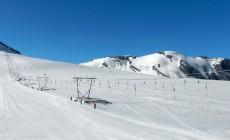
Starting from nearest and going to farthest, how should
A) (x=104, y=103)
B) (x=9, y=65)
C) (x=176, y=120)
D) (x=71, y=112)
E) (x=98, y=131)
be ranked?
(x=98, y=131)
(x=176, y=120)
(x=71, y=112)
(x=104, y=103)
(x=9, y=65)

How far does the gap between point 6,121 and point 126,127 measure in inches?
353

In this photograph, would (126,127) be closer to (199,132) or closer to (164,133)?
(164,133)

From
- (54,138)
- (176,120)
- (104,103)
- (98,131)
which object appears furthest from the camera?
(104,103)

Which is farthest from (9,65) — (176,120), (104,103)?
(176,120)

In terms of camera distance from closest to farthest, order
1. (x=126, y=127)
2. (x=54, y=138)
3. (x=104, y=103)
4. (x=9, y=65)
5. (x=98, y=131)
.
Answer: (x=54, y=138)
(x=98, y=131)
(x=126, y=127)
(x=104, y=103)
(x=9, y=65)

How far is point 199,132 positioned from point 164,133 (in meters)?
1.84

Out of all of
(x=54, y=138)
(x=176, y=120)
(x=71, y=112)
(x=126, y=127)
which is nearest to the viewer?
(x=54, y=138)

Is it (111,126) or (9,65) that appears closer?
(111,126)

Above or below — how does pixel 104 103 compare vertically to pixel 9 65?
below

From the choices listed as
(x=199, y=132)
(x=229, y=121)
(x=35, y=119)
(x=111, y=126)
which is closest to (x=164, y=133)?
(x=199, y=132)

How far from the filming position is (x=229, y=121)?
2094cm

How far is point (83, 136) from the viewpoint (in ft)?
50.8

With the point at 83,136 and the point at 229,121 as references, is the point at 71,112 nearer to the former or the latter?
the point at 83,136

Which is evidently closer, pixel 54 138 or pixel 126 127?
pixel 54 138
